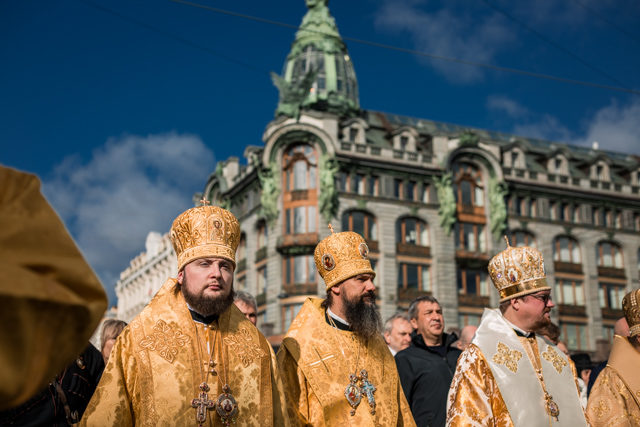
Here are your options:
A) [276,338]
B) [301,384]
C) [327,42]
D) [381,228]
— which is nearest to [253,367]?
[301,384]

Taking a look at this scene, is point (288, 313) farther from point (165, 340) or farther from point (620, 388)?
point (165, 340)

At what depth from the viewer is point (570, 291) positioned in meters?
42.0

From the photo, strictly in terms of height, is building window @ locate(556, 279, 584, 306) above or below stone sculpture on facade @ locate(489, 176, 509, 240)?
below

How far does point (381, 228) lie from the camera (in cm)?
3778

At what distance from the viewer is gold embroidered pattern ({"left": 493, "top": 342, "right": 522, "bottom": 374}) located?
18.2 feet

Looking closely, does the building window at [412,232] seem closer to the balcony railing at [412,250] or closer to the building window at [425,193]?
the balcony railing at [412,250]

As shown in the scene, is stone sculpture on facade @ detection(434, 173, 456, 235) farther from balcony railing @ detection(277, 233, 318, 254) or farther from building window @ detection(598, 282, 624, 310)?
building window @ detection(598, 282, 624, 310)

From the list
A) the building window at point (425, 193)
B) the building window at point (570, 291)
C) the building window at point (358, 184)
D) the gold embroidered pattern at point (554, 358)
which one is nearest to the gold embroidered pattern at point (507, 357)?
the gold embroidered pattern at point (554, 358)

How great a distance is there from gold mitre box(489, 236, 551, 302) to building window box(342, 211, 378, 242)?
30939 millimetres

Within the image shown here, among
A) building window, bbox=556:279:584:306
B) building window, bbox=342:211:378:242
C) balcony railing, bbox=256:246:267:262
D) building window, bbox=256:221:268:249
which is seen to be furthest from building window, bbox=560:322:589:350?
building window, bbox=256:221:268:249

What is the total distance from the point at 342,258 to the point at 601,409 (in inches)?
99.3

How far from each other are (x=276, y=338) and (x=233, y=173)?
42.8ft

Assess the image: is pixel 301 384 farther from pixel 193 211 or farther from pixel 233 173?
pixel 233 173

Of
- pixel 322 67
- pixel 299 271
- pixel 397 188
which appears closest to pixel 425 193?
pixel 397 188
